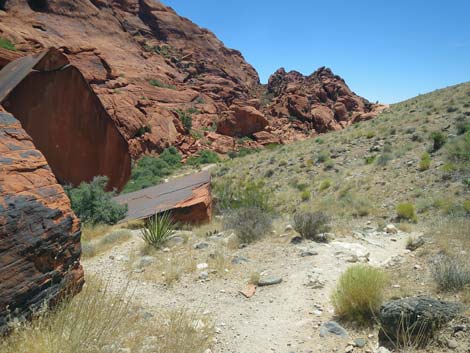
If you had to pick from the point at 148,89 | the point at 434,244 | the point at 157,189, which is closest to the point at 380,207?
the point at 434,244

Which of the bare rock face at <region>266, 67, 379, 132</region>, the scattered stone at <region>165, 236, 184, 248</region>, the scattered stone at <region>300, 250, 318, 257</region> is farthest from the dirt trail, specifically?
the bare rock face at <region>266, 67, 379, 132</region>

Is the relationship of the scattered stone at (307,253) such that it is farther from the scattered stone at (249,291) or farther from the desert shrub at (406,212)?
the desert shrub at (406,212)

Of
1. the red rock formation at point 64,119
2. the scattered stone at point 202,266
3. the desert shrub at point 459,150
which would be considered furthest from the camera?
the desert shrub at point 459,150

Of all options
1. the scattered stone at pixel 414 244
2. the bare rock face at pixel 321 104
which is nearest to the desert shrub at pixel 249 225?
the scattered stone at pixel 414 244

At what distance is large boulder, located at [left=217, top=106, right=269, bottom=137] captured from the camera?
4150 centimetres

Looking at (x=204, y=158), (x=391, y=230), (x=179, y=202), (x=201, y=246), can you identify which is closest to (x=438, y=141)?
(x=391, y=230)

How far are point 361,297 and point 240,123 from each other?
38574 mm

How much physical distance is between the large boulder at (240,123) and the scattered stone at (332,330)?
125ft

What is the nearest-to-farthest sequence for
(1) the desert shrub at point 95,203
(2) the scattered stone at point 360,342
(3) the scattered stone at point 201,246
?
1. (2) the scattered stone at point 360,342
2. (3) the scattered stone at point 201,246
3. (1) the desert shrub at point 95,203

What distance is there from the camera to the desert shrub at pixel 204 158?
3076 cm

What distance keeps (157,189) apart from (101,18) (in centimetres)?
5121

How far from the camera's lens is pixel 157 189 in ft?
36.4

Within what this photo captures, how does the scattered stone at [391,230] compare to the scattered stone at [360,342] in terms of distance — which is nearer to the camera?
the scattered stone at [360,342]

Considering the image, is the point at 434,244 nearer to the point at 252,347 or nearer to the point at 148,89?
the point at 252,347
